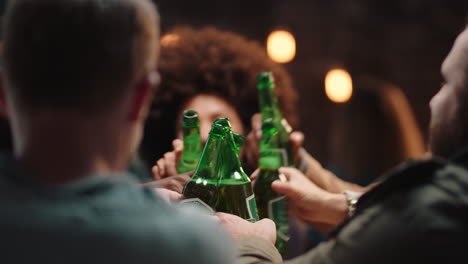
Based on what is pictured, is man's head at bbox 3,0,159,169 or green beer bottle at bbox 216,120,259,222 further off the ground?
man's head at bbox 3,0,159,169

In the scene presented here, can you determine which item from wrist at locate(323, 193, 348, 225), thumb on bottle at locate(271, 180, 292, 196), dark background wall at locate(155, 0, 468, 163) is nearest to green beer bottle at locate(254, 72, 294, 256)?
thumb on bottle at locate(271, 180, 292, 196)

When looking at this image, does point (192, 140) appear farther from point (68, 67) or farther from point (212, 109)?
point (68, 67)

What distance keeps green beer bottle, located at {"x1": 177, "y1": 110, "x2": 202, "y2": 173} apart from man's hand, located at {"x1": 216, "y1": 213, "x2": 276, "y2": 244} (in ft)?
0.73

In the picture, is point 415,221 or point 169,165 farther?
point 169,165

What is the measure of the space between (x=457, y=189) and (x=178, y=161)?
61 centimetres

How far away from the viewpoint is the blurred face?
130cm

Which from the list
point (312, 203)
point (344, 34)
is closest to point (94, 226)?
point (312, 203)

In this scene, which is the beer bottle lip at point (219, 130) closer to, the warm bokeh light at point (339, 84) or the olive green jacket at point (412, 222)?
the olive green jacket at point (412, 222)

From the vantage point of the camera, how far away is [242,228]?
0.83 m

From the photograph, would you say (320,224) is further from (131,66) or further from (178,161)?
(131,66)

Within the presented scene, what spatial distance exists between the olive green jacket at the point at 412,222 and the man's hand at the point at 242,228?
71 millimetres

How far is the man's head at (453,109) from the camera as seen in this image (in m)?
0.78

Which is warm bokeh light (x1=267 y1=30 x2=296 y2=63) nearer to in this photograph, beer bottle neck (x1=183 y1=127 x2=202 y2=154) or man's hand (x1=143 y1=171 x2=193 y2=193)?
beer bottle neck (x1=183 y1=127 x2=202 y2=154)

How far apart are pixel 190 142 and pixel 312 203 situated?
40 cm
